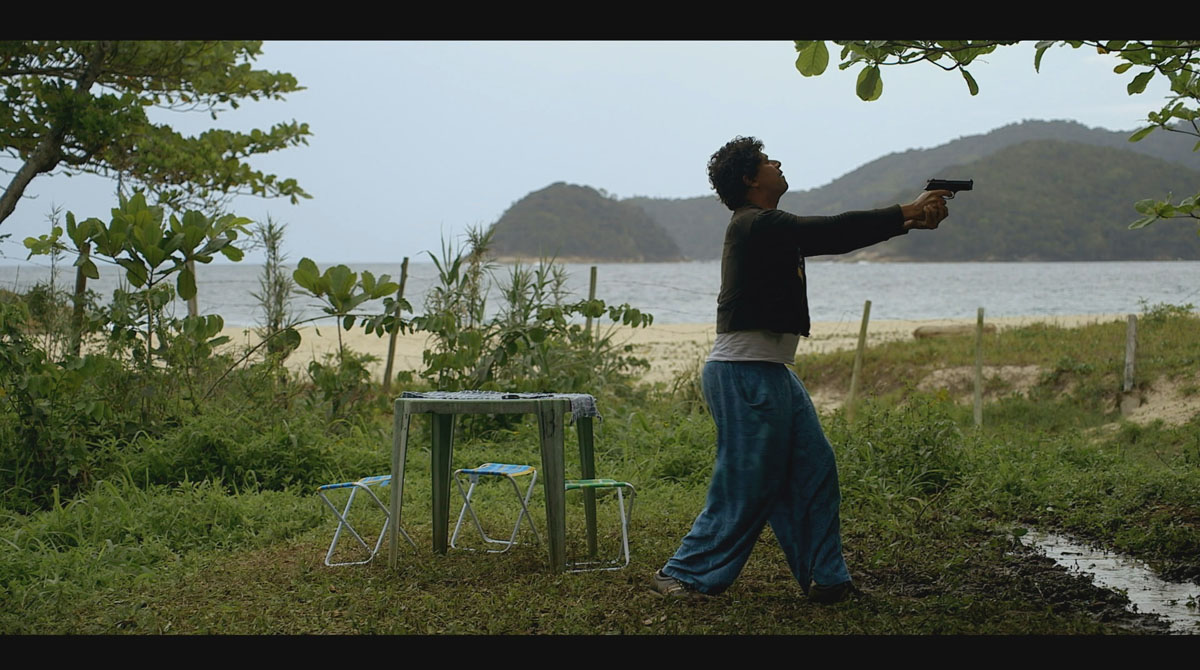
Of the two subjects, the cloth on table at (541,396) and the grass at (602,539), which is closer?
the grass at (602,539)

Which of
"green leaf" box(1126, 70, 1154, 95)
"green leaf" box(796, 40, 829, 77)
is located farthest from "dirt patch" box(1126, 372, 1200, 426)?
"green leaf" box(796, 40, 829, 77)

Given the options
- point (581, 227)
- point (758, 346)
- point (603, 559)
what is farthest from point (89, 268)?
point (581, 227)

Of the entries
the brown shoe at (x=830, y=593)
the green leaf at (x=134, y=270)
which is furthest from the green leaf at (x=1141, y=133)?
the green leaf at (x=134, y=270)

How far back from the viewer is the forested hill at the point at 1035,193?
64500 mm

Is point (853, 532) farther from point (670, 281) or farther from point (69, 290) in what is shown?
point (670, 281)

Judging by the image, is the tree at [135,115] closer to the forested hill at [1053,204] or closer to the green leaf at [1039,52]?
the green leaf at [1039,52]

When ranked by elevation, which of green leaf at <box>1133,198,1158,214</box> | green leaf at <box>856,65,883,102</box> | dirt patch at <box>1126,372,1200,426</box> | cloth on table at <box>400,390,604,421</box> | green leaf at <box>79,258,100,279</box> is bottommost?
dirt patch at <box>1126,372,1200,426</box>

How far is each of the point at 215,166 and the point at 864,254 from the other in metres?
107

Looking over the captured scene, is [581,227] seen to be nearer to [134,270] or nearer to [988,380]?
[988,380]

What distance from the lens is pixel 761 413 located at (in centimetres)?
445

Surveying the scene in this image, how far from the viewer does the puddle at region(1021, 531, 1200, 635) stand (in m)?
4.55

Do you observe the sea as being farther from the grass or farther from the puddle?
the puddle
